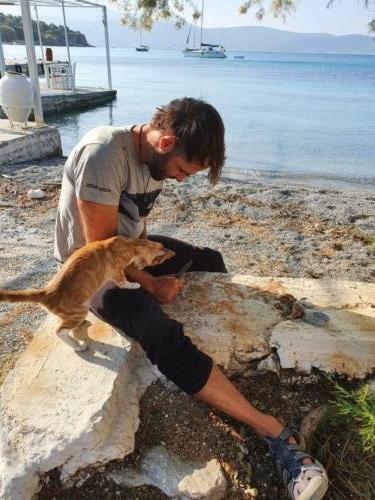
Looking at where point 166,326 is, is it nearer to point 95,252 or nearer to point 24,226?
point 95,252

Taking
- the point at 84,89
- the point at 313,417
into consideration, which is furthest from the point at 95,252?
the point at 84,89

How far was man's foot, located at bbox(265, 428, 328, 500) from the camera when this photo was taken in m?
1.94

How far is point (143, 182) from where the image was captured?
8.36ft

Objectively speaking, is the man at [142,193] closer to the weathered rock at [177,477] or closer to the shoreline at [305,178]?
the weathered rock at [177,477]

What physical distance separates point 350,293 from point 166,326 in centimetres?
A: 163

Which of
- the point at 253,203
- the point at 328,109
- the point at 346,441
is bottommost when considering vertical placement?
the point at 328,109

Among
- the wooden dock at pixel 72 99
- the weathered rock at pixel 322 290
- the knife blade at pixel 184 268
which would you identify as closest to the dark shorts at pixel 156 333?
the knife blade at pixel 184 268

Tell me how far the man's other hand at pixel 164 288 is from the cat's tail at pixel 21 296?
0.76 m

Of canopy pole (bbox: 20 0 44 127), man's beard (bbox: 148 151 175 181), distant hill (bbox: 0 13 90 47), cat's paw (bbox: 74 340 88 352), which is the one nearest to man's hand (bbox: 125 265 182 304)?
cat's paw (bbox: 74 340 88 352)

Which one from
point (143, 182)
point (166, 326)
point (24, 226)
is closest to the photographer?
point (166, 326)

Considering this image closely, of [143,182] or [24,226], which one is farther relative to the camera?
[24,226]

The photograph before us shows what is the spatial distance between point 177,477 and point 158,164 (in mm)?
1571

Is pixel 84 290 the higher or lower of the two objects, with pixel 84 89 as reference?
higher

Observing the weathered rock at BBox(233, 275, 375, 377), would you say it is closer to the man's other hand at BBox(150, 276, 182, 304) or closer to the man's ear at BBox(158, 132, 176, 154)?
the man's other hand at BBox(150, 276, 182, 304)
